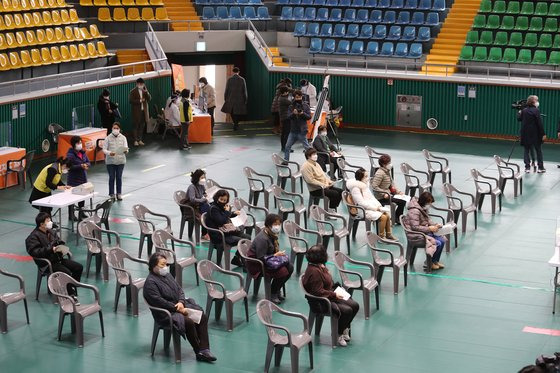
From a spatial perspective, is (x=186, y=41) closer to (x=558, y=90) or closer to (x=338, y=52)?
(x=338, y=52)

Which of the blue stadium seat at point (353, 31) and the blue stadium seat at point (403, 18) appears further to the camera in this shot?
the blue stadium seat at point (353, 31)

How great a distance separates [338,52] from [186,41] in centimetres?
497

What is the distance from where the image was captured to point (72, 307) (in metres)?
14.2

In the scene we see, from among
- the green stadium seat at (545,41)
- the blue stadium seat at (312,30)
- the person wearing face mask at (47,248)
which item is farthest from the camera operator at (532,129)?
the person wearing face mask at (47,248)

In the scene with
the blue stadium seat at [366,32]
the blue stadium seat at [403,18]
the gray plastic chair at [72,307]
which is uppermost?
the blue stadium seat at [403,18]

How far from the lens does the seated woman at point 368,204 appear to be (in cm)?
1886

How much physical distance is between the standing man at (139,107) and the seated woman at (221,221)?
→ 1146 centimetres

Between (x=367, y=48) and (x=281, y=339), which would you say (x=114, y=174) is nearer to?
(x=281, y=339)

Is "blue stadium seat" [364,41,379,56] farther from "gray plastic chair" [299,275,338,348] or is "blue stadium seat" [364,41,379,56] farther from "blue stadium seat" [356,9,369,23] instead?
"gray plastic chair" [299,275,338,348]

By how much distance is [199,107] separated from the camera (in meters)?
30.5

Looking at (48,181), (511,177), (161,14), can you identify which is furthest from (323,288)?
(161,14)

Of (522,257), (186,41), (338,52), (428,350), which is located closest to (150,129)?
(186,41)

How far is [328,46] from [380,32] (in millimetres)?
1740

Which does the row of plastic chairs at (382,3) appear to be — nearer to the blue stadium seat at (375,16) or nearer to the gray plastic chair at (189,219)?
the blue stadium seat at (375,16)
